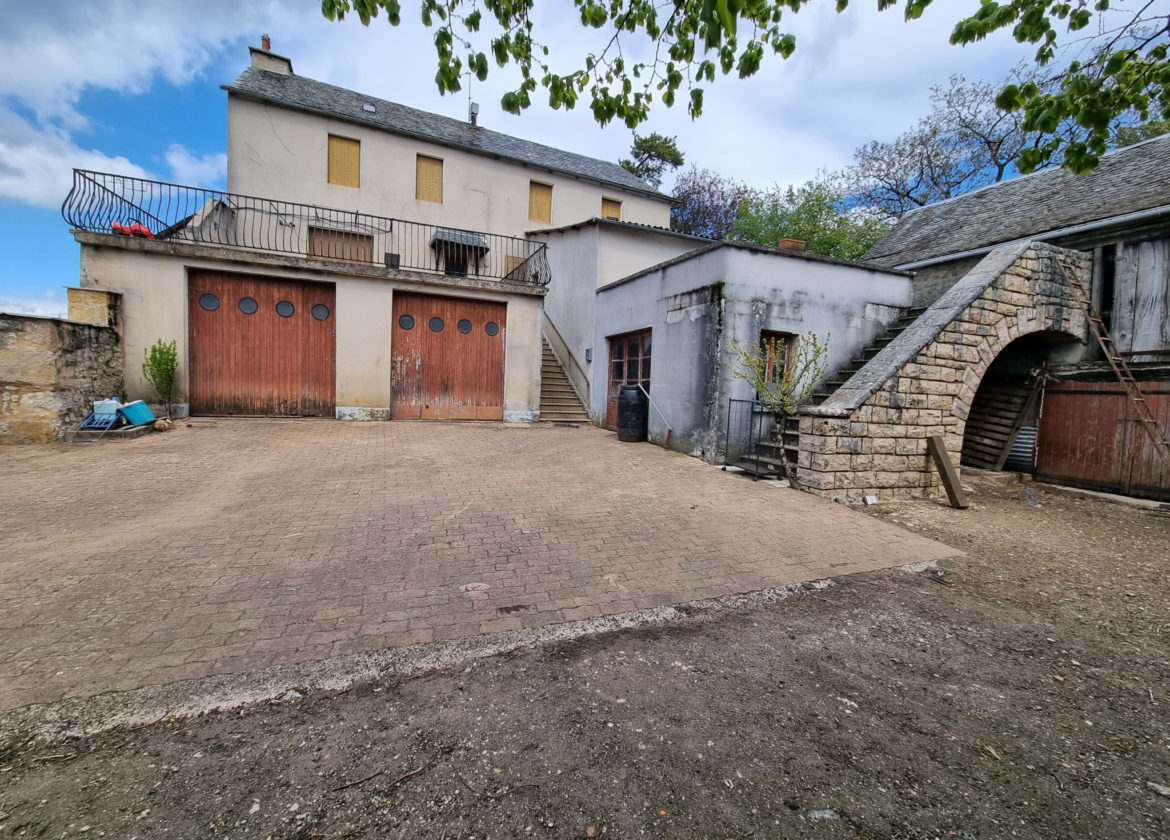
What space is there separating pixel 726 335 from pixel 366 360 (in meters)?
7.13

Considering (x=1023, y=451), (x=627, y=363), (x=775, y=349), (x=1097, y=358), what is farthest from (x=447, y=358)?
(x=1097, y=358)

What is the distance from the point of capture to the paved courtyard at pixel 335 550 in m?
2.49

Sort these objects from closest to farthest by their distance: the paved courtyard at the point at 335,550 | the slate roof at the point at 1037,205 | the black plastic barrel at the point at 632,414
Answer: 1. the paved courtyard at the point at 335,550
2. the slate roof at the point at 1037,205
3. the black plastic barrel at the point at 632,414

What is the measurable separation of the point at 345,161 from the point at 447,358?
871 cm

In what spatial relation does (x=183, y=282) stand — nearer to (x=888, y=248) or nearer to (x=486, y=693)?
(x=486, y=693)

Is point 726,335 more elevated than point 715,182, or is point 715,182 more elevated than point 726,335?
point 715,182

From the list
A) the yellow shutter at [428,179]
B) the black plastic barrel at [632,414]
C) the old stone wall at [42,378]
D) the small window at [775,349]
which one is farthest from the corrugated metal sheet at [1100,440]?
the yellow shutter at [428,179]

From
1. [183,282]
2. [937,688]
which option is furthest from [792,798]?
[183,282]

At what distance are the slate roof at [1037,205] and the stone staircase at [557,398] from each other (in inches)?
321

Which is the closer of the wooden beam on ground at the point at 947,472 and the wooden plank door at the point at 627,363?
the wooden beam on ground at the point at 947,472

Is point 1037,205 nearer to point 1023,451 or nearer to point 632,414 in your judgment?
point 1023,451

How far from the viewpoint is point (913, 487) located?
6.28 meters

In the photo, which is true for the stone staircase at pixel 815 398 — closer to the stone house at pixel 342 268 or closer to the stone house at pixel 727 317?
the stone house at pixel 727 317

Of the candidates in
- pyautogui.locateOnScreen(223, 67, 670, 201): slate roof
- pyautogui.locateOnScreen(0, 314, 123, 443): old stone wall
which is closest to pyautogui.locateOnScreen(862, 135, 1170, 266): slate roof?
→ pyautogui.locateOnScreen(223, 67, 670, 201): slate roof
